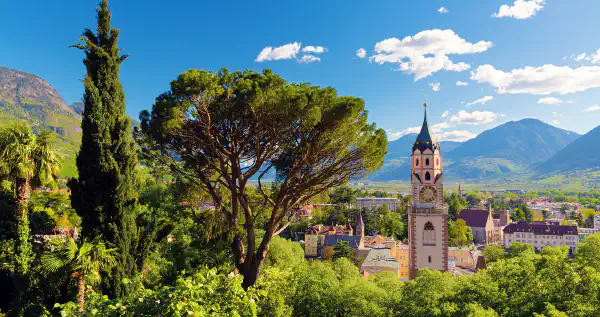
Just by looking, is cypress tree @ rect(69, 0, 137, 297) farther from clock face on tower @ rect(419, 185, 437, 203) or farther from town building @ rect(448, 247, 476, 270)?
town building @ rect(448, 247, 476, 270)

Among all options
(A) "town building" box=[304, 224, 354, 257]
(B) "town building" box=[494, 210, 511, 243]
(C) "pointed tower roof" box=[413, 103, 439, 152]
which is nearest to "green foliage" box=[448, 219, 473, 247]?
(A) "town building" box=[304, 224, 354, 257]

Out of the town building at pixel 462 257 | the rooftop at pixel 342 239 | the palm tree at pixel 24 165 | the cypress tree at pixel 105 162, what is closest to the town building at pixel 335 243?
the rooftop at pixel 342 239

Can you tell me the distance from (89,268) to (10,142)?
469cm

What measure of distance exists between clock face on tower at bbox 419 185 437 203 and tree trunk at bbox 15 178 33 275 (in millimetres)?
19910

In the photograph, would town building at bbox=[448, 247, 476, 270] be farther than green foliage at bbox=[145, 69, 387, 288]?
Yes

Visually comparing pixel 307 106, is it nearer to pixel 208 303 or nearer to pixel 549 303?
pixel 208 303

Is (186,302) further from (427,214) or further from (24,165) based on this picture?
(427,214)

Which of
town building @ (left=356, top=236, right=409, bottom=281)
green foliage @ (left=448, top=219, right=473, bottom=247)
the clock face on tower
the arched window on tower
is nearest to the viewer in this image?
the arched window on tower

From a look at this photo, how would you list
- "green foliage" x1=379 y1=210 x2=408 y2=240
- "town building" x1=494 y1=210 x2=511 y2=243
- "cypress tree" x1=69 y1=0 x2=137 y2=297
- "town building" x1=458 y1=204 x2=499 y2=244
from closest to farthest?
"cypress tree" x1=69 y1=0 x2=137 y2=297
"green foliage" x1=379 y1=210 x2=408 y2=240
"town building" x1=458 y1=204 x2=499 y2=244
"town building" x1=494 y1=210 x2=511 y2=243

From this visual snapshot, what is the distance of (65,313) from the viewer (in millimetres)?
4672

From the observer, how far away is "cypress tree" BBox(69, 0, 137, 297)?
10.4 metres

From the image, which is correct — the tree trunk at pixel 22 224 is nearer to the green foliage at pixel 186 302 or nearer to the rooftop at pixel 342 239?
the green foliage at pixel 186 302

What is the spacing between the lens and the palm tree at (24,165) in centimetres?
1043

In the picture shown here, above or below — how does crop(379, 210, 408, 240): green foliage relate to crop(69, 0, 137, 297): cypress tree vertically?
below
